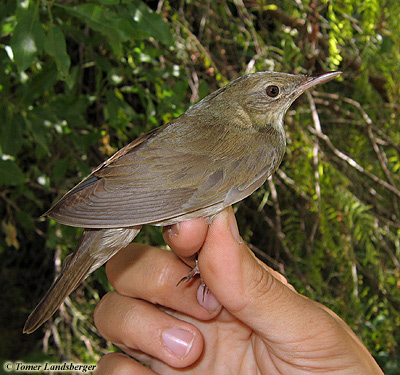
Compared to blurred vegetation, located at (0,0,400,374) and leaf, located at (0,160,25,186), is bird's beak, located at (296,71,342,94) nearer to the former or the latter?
blurred vegetation, located at (0,0,400,374)

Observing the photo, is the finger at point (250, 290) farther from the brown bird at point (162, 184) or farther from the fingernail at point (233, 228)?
the brown bird at point (162, 184)

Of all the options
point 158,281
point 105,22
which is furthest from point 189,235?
point 105,22

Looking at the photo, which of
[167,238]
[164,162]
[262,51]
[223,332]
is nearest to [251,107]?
[164,162]

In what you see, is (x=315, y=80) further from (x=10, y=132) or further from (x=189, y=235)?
(x=10, y=132)

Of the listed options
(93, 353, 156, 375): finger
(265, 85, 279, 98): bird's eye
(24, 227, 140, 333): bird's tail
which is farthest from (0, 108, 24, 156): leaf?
(265, 85, 279, 98): bird's eye

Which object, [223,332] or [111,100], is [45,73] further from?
Answer: [223,332]

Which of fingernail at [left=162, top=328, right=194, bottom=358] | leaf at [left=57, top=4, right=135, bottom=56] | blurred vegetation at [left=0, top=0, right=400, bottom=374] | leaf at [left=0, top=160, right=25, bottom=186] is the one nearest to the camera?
leaf at [left=57, top=4, right=135, bottom=56]
